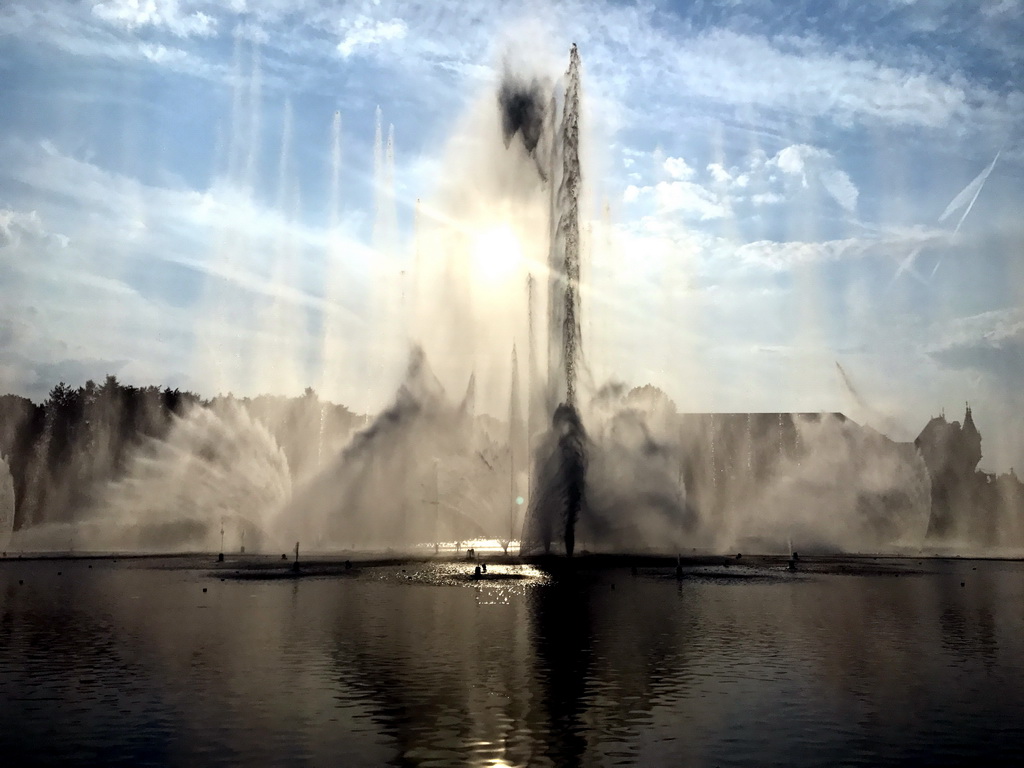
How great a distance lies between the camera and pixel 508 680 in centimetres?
2462

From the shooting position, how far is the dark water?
1808 cm

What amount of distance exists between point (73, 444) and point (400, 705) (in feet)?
361

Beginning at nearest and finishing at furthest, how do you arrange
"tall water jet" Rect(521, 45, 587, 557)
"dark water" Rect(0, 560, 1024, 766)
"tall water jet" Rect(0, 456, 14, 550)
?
"dark water" Rect(0, 560, 1024, 766) < "tall water jet" Rect(521, 45, 587, 557) < "tall water jet" Rect(0, 456, 14, 550)

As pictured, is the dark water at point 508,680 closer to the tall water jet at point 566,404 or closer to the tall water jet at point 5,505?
the tall water jet at point 566,404

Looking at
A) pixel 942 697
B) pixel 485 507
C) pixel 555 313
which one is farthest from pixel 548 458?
pixel 942 697

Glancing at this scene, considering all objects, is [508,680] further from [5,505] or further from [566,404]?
[5,505]

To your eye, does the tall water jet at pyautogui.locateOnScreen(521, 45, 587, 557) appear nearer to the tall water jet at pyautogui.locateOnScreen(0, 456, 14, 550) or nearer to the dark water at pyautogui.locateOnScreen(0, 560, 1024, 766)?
the dark water at pyautogui.locateOnScreen(0, 560, 1024, 766)

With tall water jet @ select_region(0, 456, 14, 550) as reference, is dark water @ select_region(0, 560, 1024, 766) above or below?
below

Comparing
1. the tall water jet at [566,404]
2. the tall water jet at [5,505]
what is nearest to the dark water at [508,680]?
the tall water jet at [566,404]

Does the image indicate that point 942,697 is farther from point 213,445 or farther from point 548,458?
point 213,445

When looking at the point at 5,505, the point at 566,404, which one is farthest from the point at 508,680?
the point at 5,505

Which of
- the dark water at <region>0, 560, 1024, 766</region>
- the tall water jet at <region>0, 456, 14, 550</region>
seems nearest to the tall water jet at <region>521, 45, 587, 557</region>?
the dark water at <region>0, 560, 1024, 766</region>

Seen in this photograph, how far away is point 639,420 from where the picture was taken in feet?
254

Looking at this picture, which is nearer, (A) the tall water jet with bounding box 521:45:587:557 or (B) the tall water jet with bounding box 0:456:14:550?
(A) the tall water jet with bounding box 521:45:587:557
